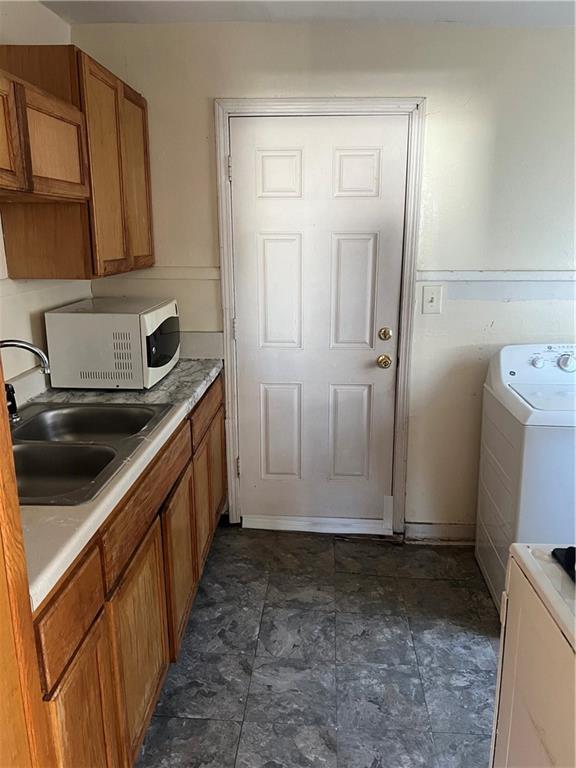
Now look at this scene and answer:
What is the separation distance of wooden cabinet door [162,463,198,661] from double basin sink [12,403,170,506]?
0.27 meters

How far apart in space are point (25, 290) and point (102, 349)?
1.17 ft

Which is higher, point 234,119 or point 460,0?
point 460,0

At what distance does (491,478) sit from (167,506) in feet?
4.80

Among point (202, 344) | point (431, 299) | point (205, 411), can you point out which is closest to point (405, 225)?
point (431, 299)

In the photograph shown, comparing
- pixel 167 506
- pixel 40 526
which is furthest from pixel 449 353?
pixel 40 526

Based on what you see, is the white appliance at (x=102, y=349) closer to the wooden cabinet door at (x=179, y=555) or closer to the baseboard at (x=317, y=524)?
the wooden cabinet door at (x=179, y=555)

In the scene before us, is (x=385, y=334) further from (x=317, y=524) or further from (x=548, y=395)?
(x=317, y=524)

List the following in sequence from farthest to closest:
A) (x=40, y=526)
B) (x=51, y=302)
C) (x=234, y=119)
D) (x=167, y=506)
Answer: (x=234, y=119) → (x=51, y=302) → (x=167, y=506) → (x=40, y=526)

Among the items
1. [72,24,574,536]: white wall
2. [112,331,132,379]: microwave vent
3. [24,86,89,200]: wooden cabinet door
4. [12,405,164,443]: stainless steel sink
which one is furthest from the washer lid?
[24,86,89,200]: wooden cabinet door

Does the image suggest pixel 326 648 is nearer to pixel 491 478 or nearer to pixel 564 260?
pixel 491 478

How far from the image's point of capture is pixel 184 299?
2.86 m

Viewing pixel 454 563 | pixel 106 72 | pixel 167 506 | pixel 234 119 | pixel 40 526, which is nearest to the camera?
pixel 40 526

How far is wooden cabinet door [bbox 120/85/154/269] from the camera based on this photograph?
2.40m

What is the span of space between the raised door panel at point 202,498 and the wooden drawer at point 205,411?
48mm
